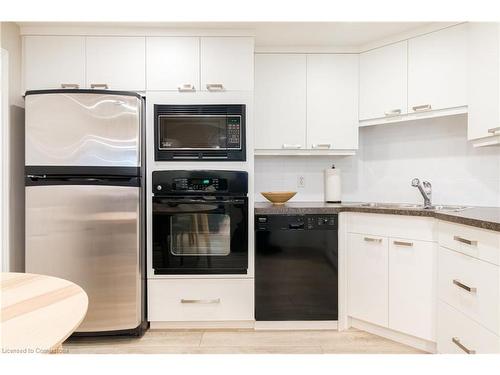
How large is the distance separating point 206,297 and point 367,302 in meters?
1.10

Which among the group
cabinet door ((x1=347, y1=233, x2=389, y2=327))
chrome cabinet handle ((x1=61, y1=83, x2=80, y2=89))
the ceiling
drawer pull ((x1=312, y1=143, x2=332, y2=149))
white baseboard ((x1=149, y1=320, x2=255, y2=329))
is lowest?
white baseboard ((x1=149, y1=320, x2=255, y2=329))

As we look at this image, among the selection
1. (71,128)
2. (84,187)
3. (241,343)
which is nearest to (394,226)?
(241,343)

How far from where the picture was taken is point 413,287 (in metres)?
1.88

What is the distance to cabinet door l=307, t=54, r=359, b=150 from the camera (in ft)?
8.02

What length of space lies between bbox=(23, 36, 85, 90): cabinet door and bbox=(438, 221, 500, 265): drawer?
96.1 inches

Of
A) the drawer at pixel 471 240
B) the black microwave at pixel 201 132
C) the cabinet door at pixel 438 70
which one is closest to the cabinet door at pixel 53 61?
the black microwave at pixel 201 132

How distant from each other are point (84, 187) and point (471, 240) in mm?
2158

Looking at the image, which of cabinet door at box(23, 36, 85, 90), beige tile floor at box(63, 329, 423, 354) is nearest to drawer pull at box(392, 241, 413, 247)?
beige tile floor at box(63, 329, 423, 354)

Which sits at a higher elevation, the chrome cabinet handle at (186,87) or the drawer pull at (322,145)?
the chrome cabinet handle at (186,87)

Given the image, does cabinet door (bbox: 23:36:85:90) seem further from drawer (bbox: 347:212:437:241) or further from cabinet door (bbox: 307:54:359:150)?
drawer (bbox: 347:212:437:241)

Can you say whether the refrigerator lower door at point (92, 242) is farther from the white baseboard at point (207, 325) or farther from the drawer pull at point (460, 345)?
the drawer pull at point (460, 345)

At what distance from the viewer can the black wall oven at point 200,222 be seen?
208cm

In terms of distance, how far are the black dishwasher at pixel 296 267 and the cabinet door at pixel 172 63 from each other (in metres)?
1.08

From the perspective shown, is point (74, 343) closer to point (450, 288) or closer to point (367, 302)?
point (367, 302)
